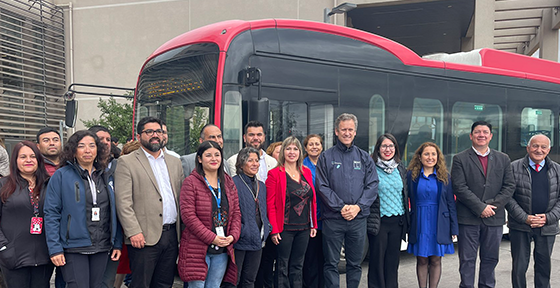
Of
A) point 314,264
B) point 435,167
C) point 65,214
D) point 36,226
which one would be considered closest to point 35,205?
point 36,226

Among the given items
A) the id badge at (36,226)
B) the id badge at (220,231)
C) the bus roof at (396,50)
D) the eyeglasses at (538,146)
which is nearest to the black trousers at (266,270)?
the id badge at (220,231)

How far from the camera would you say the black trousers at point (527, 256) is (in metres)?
4.95

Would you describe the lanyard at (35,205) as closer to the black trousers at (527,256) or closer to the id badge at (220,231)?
the id badge at (220,231)

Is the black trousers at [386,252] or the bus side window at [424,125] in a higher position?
the bus side window at [424,125]

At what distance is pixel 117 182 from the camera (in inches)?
154

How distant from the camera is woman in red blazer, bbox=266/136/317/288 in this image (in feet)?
14.8

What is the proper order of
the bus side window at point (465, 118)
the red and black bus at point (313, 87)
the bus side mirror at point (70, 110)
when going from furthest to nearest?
the bus side window at point (465, 118) < the bus side mirror at point (70, 110) < the red and black bus at point (313, 87)

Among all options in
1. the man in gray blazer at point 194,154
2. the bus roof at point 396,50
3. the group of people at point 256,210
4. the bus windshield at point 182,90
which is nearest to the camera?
the group of people at point 256,210

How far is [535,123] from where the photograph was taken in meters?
8.29

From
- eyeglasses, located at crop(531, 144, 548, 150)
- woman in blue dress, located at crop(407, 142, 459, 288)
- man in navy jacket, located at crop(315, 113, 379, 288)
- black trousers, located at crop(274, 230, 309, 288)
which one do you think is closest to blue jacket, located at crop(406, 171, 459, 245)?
woman in blue dress, located at crop(407, 142, 459, 288)

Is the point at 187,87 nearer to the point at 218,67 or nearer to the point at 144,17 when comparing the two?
the point at 218,67

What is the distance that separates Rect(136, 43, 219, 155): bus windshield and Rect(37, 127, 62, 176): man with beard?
166 centimetres

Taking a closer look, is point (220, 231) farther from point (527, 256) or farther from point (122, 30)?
point (122, 30)

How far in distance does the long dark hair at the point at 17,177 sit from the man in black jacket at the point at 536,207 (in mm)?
4566
